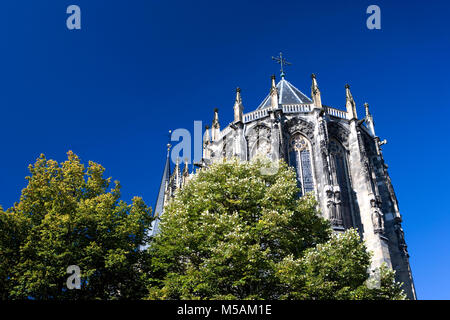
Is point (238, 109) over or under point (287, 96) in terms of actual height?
under

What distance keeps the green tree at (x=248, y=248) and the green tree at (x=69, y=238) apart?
131 cm

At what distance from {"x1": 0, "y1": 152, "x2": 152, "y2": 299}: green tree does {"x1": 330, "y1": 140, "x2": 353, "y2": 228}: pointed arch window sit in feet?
46.8

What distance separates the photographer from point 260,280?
575 inches

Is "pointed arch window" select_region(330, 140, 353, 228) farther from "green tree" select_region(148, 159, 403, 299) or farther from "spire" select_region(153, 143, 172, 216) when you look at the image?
"spire" select_region(153, 143, 172, 216)

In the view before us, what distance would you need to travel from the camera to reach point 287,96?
114ft

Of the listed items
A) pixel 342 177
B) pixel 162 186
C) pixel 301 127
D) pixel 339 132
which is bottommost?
pixel 342 177

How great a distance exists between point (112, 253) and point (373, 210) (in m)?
17.6

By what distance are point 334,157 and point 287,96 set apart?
784cm

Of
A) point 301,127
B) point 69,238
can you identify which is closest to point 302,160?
point 301,127

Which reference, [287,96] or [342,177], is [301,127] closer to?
[342,177]

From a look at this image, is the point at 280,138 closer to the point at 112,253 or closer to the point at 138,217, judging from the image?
the point at 138,217

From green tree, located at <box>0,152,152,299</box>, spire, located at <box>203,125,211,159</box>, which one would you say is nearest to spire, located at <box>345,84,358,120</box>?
spire, located at <box>203,125,211,159</box>

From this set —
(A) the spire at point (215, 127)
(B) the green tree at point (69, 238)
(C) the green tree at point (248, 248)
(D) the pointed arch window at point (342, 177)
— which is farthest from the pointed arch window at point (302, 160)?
(B) the green tree at point (69, 238)
